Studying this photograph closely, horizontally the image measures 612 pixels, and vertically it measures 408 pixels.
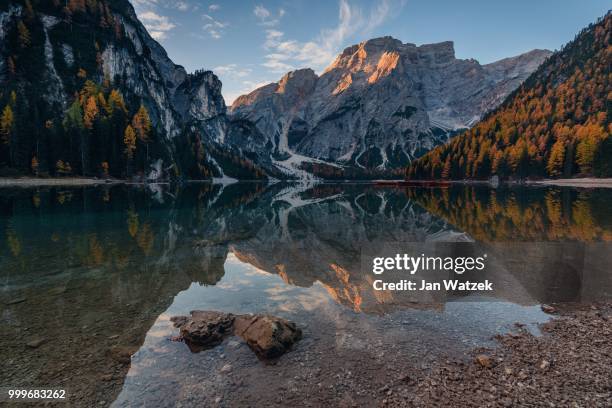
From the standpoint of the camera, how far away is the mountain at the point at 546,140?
128 m

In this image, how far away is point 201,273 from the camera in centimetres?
1831

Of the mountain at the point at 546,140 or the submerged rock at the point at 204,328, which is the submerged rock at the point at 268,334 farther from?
the mountain at the point at 546,140

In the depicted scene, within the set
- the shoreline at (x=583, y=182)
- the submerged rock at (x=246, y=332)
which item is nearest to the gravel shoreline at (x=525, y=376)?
the submerged rock at (x=246, y=332)

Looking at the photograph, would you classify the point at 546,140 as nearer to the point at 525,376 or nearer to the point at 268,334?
the point at 525,376

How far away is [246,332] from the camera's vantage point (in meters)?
10.8

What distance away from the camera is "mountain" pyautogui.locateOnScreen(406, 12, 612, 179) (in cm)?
12781

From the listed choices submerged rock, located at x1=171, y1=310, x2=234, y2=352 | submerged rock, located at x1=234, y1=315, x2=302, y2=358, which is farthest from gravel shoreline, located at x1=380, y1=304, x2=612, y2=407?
submerged rock, located at x1=171, y1=310, x2=234, y2=352

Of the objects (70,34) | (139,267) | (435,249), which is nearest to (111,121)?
(70,34)

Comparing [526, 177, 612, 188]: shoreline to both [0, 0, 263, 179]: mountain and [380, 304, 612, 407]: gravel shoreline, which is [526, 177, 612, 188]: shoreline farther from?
[0, 0, 263, 179]: mountain

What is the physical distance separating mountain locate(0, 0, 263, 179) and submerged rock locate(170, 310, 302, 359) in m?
119

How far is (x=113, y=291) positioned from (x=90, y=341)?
5022 millimetres

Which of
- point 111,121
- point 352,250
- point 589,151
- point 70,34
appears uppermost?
point 70,34

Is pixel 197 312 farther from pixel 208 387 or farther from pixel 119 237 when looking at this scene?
pixel 119 237

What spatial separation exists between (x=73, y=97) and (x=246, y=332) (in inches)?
6553
